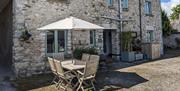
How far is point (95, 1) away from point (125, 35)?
2.93 meters

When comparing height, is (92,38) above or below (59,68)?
above

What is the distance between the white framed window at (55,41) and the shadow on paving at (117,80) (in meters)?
→ 2.40

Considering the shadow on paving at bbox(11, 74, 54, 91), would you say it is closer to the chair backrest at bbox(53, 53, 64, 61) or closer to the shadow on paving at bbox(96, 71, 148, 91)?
the chair backrest at bbox(53, 53, 64, 61)

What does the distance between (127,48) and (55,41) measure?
16.7 feet

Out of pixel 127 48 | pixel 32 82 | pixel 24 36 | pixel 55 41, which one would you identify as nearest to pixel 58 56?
pixel 55 41

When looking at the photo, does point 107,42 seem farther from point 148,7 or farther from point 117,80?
point 117,80

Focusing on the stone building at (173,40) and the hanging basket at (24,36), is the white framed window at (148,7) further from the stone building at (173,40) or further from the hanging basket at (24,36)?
the hanging basket at (24,36)

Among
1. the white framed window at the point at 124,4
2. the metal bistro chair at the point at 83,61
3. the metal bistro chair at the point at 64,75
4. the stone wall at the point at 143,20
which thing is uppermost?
the white framed window at the point at 124,4

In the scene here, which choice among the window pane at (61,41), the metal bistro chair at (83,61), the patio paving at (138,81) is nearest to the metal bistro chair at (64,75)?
the patio paving at (138,81)

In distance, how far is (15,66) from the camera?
8336mm

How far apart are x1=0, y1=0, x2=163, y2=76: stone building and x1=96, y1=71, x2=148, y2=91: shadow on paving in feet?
8.47

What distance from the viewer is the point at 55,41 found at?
941 centimetres

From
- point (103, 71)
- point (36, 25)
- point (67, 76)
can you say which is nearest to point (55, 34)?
point (36, 25)

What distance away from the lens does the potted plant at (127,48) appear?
12254 millimetres
